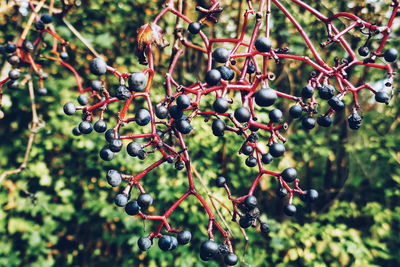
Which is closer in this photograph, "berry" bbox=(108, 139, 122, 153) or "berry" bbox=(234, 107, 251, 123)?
"berry" bbox=(234, 107, 251, 123)

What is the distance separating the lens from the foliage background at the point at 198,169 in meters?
2.66

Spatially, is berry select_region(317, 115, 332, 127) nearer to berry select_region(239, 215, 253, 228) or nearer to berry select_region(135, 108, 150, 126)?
berry select_region(239, 215, 253, 228)

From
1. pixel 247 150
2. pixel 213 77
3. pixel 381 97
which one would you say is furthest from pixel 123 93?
pixel 381 97

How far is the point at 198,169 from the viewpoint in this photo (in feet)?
8.35

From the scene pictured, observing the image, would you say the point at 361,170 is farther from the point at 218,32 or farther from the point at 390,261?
the point at 218,32

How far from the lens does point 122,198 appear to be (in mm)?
1004

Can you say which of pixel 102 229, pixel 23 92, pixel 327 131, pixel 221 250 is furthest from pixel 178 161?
pixel 102 229

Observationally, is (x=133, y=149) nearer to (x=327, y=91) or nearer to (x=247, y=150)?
(x=247, y=150)

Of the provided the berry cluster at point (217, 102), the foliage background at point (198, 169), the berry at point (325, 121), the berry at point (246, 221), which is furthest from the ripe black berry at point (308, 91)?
the foliage background at point (198, 169)

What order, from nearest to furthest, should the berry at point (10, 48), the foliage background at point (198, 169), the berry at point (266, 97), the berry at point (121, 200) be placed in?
the berry at point (266, 97) < the berry at point (121, 200) < the berry at point (10, 48) < the foliage background at point (198, 169)

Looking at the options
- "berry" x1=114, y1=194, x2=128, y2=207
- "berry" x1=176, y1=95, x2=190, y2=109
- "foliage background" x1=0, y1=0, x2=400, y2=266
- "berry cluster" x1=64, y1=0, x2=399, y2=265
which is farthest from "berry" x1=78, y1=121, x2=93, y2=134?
"foliage background" x1=0, y1=0, x2=400, y2=266

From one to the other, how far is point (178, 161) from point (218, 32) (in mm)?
2441

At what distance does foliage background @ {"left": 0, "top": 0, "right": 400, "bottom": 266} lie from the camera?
2664 millimetres

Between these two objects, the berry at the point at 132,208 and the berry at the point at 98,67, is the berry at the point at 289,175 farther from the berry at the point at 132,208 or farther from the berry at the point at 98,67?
the berry at the point at 98,67
